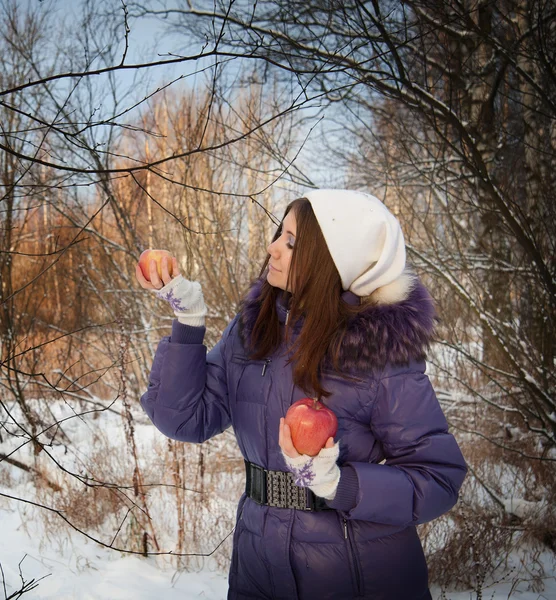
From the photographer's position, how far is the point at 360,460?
5.11ft

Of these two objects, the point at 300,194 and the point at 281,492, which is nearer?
the point at 281,492

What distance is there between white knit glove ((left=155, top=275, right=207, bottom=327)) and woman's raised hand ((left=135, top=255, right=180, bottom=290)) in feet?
0.06

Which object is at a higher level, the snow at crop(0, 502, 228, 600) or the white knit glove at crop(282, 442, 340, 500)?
the white knit glove at crop(282, 442, 340, 500)

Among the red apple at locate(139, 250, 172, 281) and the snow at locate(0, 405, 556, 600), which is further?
the snow at locate(0, 405, 556, 600)

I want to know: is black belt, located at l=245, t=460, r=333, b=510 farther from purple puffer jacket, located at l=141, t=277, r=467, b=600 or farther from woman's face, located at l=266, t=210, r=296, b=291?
woman's face, located at l=266, t=210, r=296, b=291

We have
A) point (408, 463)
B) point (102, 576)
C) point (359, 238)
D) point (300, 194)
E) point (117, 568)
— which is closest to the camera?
point (408, 463)

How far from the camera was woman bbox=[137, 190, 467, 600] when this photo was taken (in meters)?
1.45

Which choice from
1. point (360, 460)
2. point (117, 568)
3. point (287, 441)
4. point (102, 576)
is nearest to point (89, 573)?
point (102, 576)

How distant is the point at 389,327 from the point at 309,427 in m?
0.40

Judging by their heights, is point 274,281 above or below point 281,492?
above

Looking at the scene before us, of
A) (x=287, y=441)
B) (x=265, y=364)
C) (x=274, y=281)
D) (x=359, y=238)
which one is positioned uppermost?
(x=359, y=238)

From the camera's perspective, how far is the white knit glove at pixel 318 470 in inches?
53.8

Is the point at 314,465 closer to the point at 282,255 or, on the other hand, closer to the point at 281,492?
the point at 281,492

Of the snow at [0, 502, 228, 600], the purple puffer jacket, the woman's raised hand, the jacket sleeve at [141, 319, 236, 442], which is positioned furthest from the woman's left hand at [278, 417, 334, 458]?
the snow at [0, 502, 228, 600]
